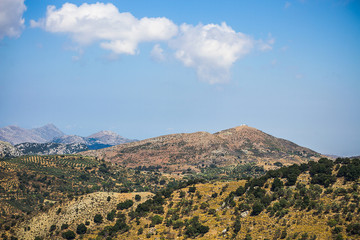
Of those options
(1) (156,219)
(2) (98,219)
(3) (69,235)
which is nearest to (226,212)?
(1) (156,219)

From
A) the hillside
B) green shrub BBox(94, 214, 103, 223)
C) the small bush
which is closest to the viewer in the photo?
the hillside

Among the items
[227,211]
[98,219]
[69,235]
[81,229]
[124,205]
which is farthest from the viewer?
[124,205]

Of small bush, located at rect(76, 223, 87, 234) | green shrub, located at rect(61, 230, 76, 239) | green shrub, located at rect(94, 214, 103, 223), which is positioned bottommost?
green shrub, located at rect(61, 230, 76, 239)

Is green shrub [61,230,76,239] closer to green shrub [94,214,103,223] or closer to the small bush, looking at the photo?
the small bush

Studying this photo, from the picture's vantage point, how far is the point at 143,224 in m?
85.9

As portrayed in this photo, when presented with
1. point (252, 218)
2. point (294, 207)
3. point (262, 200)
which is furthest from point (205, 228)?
point (294, 207)

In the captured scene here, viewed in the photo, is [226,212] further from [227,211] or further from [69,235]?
[69,235]

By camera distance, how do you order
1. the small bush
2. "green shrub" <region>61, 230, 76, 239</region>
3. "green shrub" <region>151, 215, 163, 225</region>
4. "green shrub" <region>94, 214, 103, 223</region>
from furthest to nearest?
1. "green shrub" <region>94, 214, 103, 223</region>
2. the small bush
3. "green shrub" <region>61, 230, 76, 239</region>
4. "green shrub" <region>151, 215, 163, 225</region>

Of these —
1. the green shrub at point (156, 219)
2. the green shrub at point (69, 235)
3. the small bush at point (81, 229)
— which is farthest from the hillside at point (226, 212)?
the small bush at point (81, 229)

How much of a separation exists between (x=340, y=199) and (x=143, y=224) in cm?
5334

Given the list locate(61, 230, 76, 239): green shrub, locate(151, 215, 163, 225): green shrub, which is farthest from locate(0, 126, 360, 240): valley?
locate(151, 215, 163, 225): green shrub

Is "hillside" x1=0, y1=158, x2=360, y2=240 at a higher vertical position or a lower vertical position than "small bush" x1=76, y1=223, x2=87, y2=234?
higher

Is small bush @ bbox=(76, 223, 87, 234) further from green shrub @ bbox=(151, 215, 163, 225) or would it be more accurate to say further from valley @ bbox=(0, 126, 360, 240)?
green shrub @ bbox=(151, 215, 163, 225)

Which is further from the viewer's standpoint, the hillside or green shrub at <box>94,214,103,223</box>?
green shrub at <box>94,214,103,223</box>
